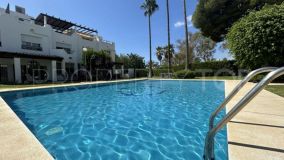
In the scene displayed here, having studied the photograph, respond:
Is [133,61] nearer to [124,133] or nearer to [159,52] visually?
[159,52]

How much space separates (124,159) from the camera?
3.30m

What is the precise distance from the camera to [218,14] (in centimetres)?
2447

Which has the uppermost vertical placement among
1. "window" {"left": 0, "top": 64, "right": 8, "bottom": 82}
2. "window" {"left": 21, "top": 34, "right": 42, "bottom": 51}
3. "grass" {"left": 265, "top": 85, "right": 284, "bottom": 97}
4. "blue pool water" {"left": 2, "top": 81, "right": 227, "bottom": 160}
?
"window" {"left": 21, "top": 34, "right": 42, "bottom": 51}

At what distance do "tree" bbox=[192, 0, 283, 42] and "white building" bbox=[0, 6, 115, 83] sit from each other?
1792 centimetres

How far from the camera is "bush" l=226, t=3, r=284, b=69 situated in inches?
511

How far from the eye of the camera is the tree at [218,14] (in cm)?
2350

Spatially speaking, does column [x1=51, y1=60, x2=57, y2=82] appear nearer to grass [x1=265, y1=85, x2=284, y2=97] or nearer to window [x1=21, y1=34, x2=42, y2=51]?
window [x1=21, y1=34, x2=42, y2=51]

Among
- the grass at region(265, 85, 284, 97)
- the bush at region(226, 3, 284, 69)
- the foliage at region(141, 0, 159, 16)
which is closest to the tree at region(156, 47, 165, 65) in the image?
the foliage at region(141, 0, 159, 16)

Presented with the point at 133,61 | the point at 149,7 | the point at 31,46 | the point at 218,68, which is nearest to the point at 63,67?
the point at 31,46

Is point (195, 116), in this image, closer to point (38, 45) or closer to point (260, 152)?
point (260, 152)

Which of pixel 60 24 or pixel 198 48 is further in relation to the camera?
pixel 198 48

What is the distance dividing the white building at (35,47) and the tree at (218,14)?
58.8 ft

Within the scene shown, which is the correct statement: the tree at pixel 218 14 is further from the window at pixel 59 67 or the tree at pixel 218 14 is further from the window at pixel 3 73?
the window at pixel 3 73

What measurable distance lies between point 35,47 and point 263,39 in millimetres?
23435
